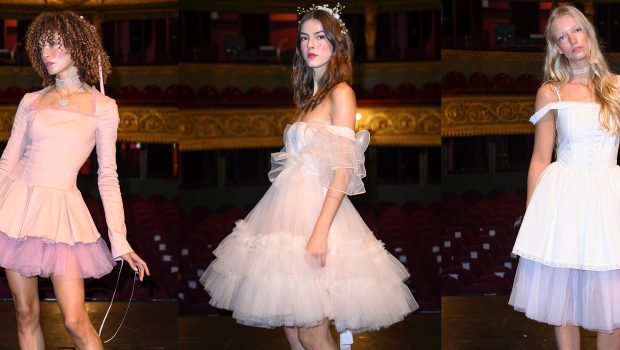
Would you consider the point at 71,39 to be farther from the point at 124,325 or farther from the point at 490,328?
the point at 490,328

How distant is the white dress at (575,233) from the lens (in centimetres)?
327

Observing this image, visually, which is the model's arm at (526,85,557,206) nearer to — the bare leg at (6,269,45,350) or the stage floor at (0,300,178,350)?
the bare leg at (6,269,45,350)

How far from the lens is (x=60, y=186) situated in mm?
3229

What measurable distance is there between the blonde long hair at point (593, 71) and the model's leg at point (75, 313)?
2.04m

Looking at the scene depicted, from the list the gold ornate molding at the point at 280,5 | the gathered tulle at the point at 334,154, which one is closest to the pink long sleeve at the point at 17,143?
the gathered tulle at the point at 334,154

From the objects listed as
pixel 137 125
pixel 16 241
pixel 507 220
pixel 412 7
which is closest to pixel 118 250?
pixel 16 241

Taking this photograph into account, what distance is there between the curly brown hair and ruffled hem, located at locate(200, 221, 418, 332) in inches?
34.9

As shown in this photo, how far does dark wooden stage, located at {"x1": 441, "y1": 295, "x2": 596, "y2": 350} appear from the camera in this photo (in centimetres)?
476

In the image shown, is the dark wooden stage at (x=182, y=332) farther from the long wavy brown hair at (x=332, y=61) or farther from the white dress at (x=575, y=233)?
the long wavy brown hair at (x=332, y=61)

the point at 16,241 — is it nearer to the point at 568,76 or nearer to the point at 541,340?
the point at 568,76

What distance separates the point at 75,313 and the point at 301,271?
84cm

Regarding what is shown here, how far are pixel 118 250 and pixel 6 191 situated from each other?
50 cm

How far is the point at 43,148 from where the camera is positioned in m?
3.20

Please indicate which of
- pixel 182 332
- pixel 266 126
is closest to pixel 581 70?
pixel 182 332
